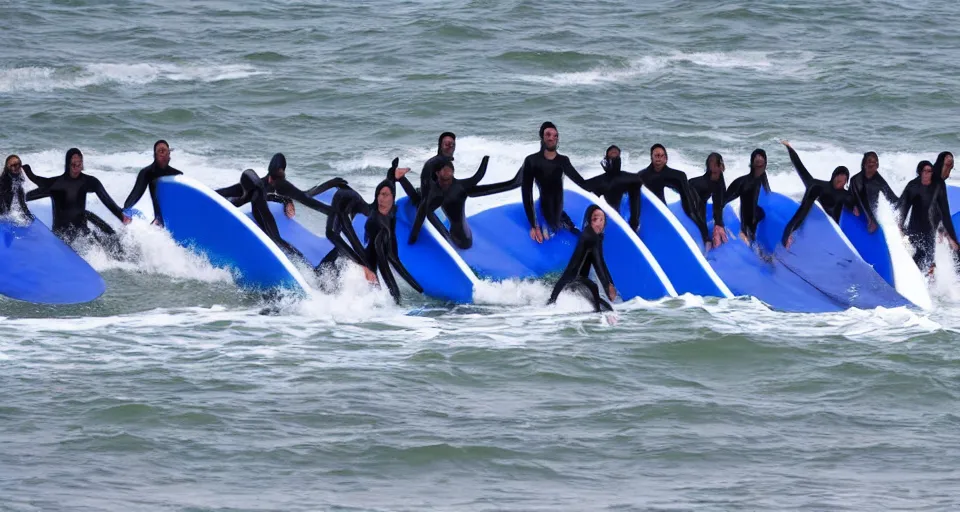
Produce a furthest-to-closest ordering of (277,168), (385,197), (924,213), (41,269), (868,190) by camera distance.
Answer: (868,190) < (924,213) < (277,168) < (41,269) < (385,197)

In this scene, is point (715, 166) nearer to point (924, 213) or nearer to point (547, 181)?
point (547, 181)

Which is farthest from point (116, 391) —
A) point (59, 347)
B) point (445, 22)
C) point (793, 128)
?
point (445, 22)

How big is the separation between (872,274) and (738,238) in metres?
1.26

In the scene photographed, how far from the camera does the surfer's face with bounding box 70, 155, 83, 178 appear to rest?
40.5 ft

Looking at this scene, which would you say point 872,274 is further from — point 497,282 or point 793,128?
point 793,128

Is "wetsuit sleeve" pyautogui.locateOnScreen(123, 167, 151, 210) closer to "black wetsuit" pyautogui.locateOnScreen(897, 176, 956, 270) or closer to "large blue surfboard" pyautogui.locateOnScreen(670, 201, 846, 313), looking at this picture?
"large blue surfboard" pyautogui.locateOnScreen(670, 201, 846, 313)

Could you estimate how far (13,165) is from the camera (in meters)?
12.0

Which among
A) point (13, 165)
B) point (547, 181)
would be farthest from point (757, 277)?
point (13, 165)

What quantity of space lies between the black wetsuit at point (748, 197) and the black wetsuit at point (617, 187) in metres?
0.96

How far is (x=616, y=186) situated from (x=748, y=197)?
130 centimetres

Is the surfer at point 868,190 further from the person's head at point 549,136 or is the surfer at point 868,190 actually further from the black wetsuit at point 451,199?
the black wetsuit at point 451,199

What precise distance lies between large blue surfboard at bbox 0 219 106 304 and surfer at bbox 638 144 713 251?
5.01m

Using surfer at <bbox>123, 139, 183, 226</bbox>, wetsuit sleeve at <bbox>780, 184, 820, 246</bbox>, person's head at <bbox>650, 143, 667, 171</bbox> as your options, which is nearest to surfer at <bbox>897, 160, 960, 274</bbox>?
wetsuit sleeve at <bbox>780, 184, 820, 246</bbox>

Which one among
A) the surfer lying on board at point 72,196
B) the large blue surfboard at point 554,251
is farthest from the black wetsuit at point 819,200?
the surfer lying on board at point 72,196
